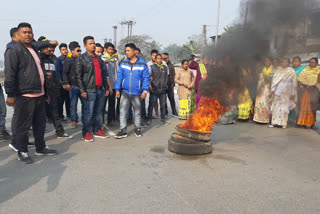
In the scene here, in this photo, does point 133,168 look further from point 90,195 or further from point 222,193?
point 222,193

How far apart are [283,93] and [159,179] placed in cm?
517

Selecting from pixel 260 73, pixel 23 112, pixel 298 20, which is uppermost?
pixel 298 20

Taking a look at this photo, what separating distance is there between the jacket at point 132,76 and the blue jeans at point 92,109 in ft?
1.74

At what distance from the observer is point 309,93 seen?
22.4 feet

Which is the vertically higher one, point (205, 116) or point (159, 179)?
point (205, 116)

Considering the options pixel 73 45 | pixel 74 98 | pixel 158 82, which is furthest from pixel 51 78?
pixel 158 82

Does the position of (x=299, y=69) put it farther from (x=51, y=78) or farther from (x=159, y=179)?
(x=51, y=78)

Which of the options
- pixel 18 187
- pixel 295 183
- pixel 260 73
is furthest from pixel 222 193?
pixel 260 73

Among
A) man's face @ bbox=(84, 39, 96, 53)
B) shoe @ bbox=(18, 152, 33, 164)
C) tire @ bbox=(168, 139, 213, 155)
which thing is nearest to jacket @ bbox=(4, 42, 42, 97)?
shoe @ bbox=(18, 152, 33, 164)

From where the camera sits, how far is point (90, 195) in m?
2.85

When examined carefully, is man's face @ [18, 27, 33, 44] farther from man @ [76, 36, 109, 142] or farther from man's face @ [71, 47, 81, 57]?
man's face @ [71, 47, 81, 57]

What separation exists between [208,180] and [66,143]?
3080 millimetres

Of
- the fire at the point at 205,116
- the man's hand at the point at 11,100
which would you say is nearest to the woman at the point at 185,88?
the fire at the point at 205,116

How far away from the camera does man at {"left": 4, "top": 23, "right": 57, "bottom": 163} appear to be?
364 cm
